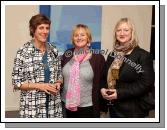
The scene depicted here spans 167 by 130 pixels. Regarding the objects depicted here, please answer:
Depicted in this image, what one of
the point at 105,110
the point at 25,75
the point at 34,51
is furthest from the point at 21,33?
the point at 105,110

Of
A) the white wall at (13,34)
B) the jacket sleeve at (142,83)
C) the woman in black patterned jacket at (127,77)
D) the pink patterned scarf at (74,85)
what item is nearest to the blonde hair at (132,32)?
the woman in black patterned jacket at (127,77)

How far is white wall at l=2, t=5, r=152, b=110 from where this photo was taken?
72.9 inches

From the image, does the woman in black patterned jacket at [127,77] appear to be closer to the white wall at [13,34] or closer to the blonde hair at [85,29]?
the blonde hair at [85,29]

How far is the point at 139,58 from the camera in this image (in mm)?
1839

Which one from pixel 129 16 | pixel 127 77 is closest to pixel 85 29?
pixel 129 16

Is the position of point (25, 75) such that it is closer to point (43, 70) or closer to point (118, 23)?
point (43, 70)

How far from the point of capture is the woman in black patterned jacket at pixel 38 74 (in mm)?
1846

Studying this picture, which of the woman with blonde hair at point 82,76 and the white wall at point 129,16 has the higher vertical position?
the white wall at point 129,16

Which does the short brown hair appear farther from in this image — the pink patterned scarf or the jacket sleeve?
the jacket sleeve

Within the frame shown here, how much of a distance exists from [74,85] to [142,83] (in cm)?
45

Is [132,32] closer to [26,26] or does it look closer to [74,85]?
[74,85]

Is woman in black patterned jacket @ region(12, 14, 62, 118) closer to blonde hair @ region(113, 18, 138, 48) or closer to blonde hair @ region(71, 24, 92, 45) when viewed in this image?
blonde hair @ region(71, 24, 92, 45)

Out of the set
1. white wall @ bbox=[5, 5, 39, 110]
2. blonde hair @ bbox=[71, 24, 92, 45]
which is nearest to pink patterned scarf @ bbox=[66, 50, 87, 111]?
blonde hair @ bbox=[71, 24, 92, 45]

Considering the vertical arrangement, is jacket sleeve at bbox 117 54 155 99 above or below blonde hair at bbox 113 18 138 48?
below
